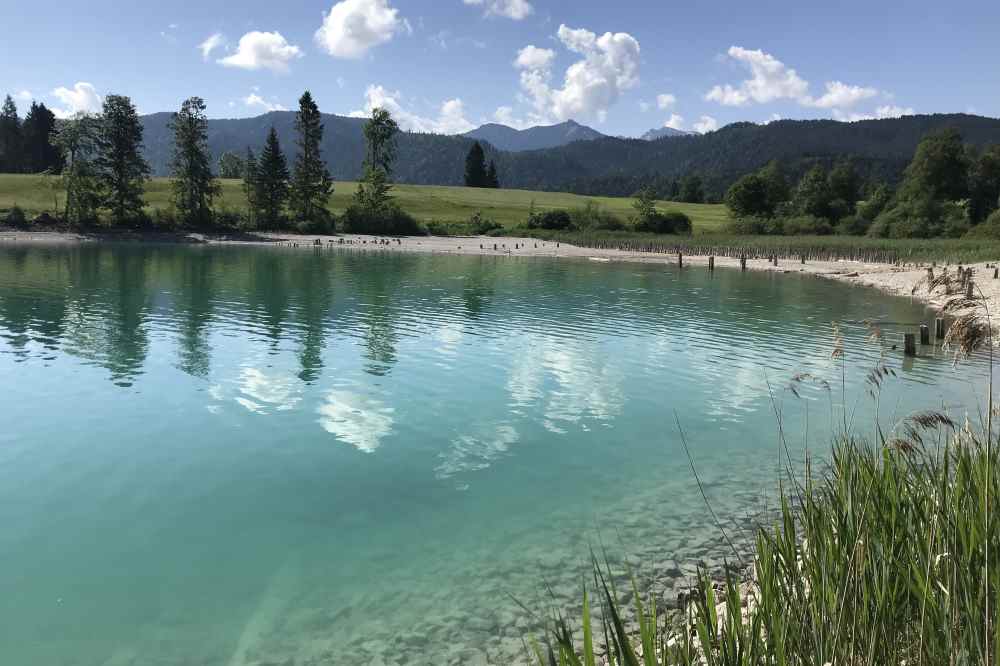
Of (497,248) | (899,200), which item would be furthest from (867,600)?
(899,200)

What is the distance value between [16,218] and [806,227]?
100900 mm

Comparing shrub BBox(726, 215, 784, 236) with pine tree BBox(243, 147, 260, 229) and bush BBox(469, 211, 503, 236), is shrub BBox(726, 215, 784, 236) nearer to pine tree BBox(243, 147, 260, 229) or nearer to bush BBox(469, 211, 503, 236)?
bush BBox(469, 211, 503, 236)

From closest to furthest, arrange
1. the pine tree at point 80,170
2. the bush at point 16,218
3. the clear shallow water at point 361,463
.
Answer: the clear shallow water at point 361,463, the bush at point 16,218, the pine tree at point 80,170

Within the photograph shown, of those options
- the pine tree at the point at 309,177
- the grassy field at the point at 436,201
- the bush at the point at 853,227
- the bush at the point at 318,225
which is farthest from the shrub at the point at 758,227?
the pine tree at the point at 309,177

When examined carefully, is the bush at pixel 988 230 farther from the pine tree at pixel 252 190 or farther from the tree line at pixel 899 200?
the pine tree at pixel 252 190

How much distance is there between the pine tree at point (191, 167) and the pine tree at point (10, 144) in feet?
191

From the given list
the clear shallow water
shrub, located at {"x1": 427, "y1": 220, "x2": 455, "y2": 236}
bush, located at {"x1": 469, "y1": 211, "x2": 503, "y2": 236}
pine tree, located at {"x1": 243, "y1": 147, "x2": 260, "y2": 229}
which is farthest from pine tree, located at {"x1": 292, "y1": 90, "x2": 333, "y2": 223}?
the clear shallow water

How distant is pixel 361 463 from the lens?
580 inches

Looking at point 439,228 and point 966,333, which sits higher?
point 439,228

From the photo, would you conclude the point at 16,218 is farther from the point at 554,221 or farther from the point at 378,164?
the point at 554,221

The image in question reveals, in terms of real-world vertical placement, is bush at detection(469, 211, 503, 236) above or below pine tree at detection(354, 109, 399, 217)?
below

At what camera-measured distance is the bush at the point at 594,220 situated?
10950cm

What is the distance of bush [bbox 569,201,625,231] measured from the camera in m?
110

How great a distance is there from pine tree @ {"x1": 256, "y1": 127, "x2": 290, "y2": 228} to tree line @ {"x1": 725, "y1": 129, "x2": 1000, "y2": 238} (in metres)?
64.4
